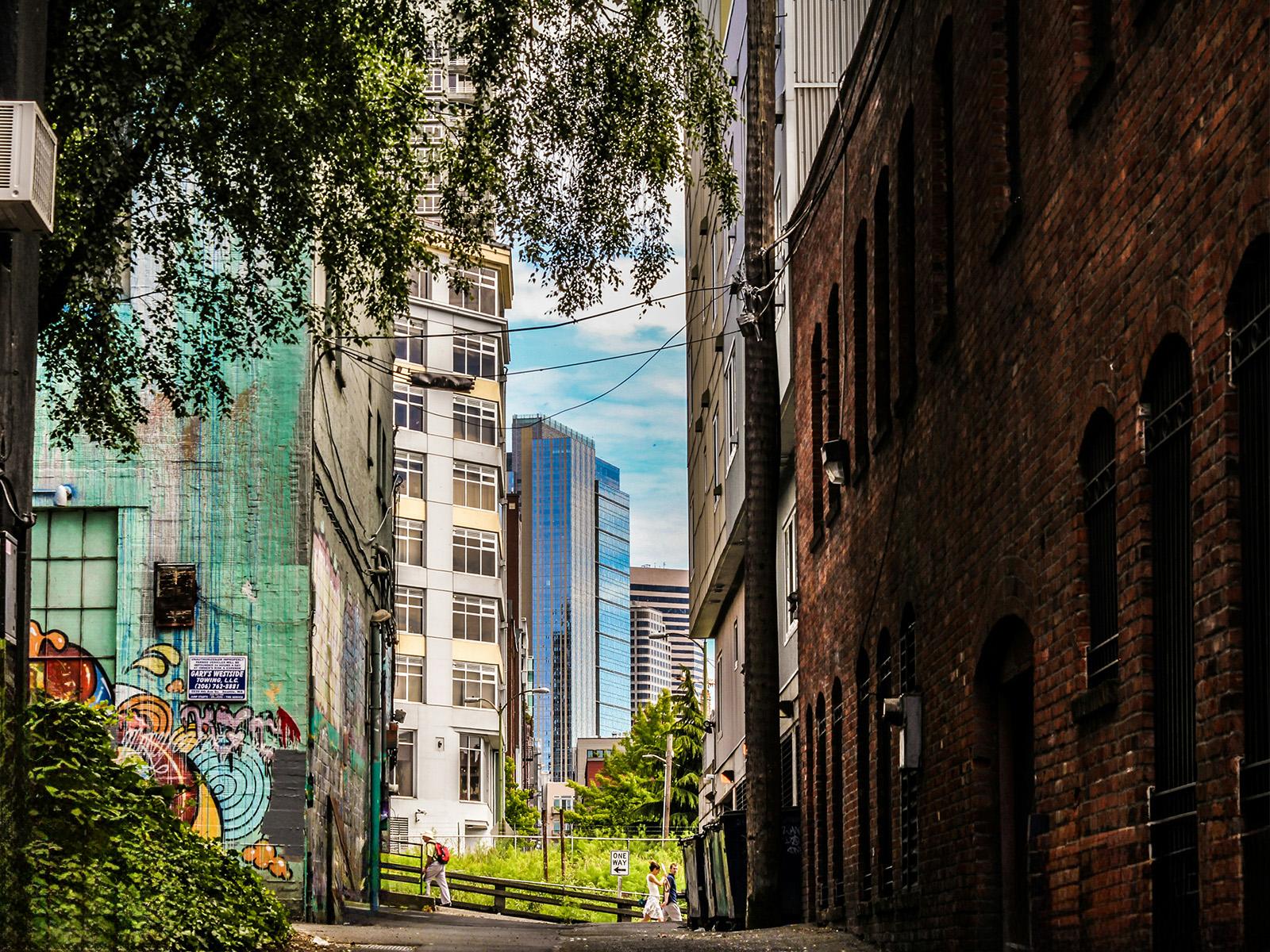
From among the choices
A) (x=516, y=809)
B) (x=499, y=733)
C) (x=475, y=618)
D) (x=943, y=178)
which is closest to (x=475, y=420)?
(x=475, y=618)

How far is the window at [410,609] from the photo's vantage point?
203 feet

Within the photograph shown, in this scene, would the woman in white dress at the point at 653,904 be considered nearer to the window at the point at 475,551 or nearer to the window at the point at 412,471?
the window at the point at 412,471

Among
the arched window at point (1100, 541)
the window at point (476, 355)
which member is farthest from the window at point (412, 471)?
the arched window at point (1100, 541)

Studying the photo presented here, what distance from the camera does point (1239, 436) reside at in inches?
259

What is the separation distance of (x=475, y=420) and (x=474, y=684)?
32.1 feet

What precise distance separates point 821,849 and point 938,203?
30.2 feet

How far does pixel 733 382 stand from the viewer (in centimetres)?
3117

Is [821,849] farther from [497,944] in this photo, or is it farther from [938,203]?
[938,203]

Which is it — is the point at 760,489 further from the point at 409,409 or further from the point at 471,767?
the point at 471,767

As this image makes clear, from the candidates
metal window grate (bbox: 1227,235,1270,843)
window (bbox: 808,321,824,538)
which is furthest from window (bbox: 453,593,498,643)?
metal window grate (bbox: 1227,235,1270,843)

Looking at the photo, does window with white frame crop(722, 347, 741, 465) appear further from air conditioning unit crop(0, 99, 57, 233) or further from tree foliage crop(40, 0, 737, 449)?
air conditioning unit crop(0, 99, 57, 233)

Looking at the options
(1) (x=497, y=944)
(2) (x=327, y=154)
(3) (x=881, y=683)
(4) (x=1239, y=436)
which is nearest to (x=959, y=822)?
(3) (x=881, y=683)

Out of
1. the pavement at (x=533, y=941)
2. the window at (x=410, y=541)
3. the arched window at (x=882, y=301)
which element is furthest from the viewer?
the window at (x=410, y=541)

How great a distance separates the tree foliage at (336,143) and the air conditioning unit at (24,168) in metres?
2.40
